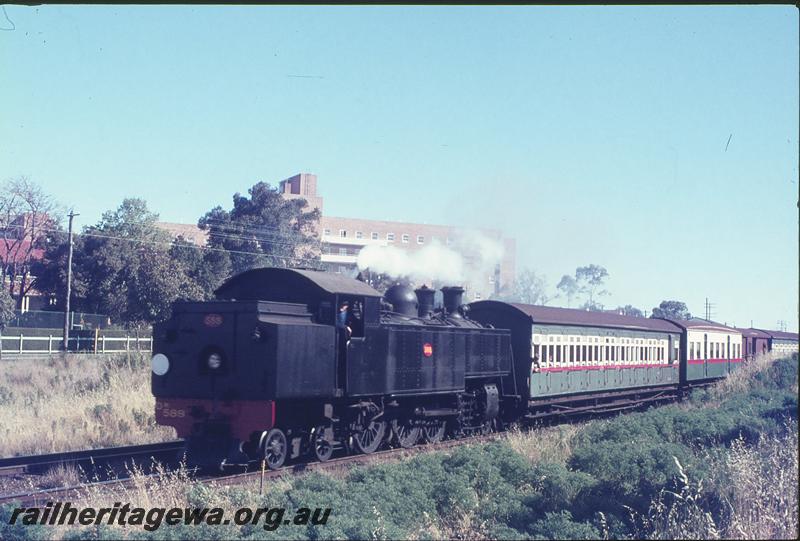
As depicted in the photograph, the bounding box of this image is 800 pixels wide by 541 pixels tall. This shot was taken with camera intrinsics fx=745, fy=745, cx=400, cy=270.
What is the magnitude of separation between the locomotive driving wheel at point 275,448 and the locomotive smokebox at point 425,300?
5736 mm

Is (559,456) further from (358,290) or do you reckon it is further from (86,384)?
(86,384)

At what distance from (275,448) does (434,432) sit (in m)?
5.56

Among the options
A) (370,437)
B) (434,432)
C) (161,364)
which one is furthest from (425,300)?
(161,364)

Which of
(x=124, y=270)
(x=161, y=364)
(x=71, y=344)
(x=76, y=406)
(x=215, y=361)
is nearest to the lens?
(x=215, y=361)

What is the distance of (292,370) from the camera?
1203 centimetres

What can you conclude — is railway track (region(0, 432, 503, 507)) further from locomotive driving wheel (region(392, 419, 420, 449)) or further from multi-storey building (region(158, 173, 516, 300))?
multi-storey building (region(158, 173, 516, 300))

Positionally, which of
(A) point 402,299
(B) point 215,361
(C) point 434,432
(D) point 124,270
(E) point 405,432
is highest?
(D) point 124,270

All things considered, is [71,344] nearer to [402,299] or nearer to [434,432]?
[434,432]

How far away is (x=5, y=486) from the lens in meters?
11.7

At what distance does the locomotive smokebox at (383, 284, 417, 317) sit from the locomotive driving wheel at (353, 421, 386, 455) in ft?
8.61

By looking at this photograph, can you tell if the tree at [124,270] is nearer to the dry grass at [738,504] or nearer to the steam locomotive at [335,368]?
Result: the steam locomotive at [335,368]

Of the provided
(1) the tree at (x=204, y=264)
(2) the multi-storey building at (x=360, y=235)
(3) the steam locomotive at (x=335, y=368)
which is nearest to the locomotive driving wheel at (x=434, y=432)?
(3) the steam locomotive at (x=335, y=368)

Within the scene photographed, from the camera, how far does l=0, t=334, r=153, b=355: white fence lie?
115 feet

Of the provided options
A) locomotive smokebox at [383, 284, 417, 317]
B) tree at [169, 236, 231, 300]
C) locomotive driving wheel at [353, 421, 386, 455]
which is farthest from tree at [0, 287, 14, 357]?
locomotive driving wheel at [353, 421, 386, 455]
